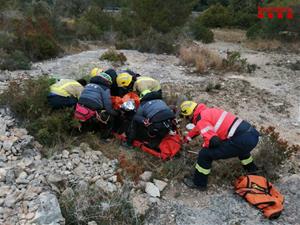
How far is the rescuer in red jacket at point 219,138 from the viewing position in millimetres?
4676

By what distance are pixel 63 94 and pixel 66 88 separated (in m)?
0.12

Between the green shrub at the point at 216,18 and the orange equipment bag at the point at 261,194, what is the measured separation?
21266 mm

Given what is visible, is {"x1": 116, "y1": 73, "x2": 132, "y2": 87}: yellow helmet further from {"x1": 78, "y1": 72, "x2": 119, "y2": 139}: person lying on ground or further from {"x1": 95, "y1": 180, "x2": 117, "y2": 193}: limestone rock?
{"x1": 95, "y1": 180, "x2": 117, "y2": 193}: limestone rock

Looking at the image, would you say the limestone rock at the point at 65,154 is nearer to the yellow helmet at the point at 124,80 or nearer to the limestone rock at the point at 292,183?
the yellow helmet at the point at 124,80

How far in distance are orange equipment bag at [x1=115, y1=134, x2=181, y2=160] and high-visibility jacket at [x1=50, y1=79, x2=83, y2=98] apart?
4.15 feet

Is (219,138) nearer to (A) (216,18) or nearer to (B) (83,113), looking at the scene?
(B) (83,113)

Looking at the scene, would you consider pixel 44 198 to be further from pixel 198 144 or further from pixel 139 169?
pixel 198 144

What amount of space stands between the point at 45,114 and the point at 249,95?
16.8 feet

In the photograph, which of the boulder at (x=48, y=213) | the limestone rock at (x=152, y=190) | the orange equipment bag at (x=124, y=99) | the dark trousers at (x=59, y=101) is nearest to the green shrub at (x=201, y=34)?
the orange equipment bag at (x=124, y=99)

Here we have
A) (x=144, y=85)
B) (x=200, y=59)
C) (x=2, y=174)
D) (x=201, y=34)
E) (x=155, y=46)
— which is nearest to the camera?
(x=2, y=174)

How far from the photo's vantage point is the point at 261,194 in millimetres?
4629

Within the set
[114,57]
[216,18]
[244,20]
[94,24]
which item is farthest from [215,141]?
[244,20]

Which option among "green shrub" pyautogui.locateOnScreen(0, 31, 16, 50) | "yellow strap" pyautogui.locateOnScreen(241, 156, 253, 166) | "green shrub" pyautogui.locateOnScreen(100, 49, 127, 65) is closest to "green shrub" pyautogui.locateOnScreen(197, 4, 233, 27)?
"green shrub" pyautogui.locateOnScreen(100, 49, 127, 65)

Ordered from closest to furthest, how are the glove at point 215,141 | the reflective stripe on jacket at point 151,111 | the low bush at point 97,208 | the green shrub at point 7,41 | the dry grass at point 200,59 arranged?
the low bush at point 97,208, the glove at point 215,141, the reflective stripe on jacket at point 151,111, the green shrub at point 7,41, the dry grass at point 200,59
